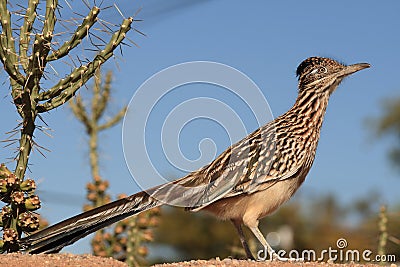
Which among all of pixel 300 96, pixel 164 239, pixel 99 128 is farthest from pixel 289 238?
pixel 300 96

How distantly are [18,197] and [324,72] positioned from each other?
2862 millimetres

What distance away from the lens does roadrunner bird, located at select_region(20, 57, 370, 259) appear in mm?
5211

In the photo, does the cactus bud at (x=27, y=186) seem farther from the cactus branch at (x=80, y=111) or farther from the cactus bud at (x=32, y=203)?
the cactus branch at (x=80, y=111)

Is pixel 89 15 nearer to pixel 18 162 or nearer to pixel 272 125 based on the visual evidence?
pixel 18 162

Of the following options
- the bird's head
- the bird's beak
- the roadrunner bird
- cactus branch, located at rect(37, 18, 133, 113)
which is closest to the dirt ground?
the roadrunner bird

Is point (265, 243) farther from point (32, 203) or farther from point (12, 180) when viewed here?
point (12, 180)

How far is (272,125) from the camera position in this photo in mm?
5859

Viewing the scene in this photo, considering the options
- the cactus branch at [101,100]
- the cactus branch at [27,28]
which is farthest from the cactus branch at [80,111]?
the cactus branch at [27,28]

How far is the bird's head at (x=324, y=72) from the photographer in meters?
6.08

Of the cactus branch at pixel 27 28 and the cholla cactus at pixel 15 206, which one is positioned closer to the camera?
the cholla cactus at pixel 15 206

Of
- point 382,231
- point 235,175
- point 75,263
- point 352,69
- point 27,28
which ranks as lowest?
point 75,263

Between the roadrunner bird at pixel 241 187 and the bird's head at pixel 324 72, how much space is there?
28 cm

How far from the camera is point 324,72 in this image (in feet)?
20.1

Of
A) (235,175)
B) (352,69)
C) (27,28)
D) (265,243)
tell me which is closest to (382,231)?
(352,69)
